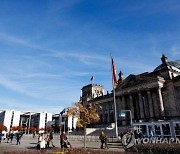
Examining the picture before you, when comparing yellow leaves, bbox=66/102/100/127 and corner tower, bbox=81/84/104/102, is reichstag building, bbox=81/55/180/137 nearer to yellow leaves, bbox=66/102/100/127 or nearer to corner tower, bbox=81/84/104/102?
yellow leaves, bbox=66/102/100/127

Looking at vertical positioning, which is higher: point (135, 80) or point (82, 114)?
point (135, 80)

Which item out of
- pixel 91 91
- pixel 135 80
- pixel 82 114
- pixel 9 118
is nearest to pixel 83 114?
pixel 82 114

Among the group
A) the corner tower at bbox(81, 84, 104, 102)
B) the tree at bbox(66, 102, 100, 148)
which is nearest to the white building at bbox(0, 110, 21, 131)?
the corner tower at bbox(81, 84, 104, 102)

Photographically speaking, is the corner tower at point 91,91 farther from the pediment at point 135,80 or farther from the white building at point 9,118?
the white building at point 9,118

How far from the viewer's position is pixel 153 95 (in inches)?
2368

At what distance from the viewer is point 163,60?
6169 centimetres

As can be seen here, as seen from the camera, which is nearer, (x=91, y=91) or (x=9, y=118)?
(x=91, y=91)

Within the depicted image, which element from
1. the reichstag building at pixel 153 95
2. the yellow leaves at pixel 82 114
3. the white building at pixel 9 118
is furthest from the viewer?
the white building at pixel 9 118

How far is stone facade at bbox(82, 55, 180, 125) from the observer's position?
180 feet

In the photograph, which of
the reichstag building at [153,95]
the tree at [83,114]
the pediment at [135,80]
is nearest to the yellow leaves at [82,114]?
the tree at [83,114]

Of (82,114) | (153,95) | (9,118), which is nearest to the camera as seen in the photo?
(82,114)

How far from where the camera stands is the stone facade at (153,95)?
180ft

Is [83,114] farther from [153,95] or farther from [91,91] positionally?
[91,91]

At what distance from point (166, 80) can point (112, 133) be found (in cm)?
2484
